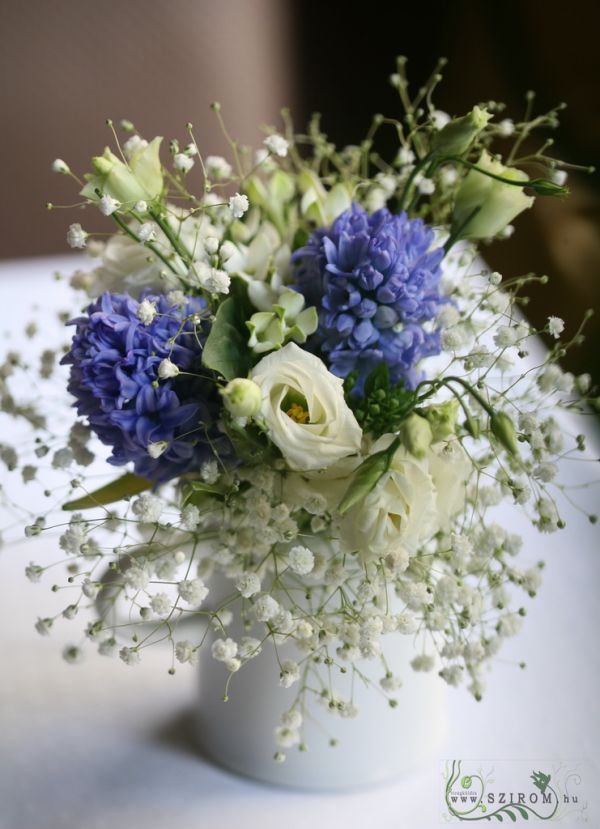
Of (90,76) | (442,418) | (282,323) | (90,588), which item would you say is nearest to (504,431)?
(442,418)

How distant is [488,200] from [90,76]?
1509 mm

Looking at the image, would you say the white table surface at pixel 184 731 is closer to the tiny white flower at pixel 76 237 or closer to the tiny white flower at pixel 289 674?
the tiny white flower at pixel 289 674

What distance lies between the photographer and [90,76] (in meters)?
1.90

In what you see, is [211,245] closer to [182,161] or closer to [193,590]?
[182,161]

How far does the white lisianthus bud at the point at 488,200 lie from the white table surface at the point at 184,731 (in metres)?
0.35

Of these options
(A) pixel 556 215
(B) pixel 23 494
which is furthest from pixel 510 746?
(A) pixel 556 215

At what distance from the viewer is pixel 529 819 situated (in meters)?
0.61

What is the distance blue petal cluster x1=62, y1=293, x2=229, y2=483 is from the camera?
530 millimetres

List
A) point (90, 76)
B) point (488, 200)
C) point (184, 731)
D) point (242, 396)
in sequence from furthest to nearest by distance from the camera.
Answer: point (90, 76), point (184, 731), point (488, 200), point (242, 396)

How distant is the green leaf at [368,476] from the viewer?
49 cm

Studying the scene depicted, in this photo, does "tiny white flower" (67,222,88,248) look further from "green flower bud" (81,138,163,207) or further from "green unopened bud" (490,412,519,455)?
"green unopened bud" (490,412,519,455)

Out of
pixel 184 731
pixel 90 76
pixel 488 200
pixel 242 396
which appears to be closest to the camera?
pixel 242 396

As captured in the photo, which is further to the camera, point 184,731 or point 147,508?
point 184,731

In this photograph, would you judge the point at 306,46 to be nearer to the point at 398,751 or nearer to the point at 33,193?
the point at 33,193
